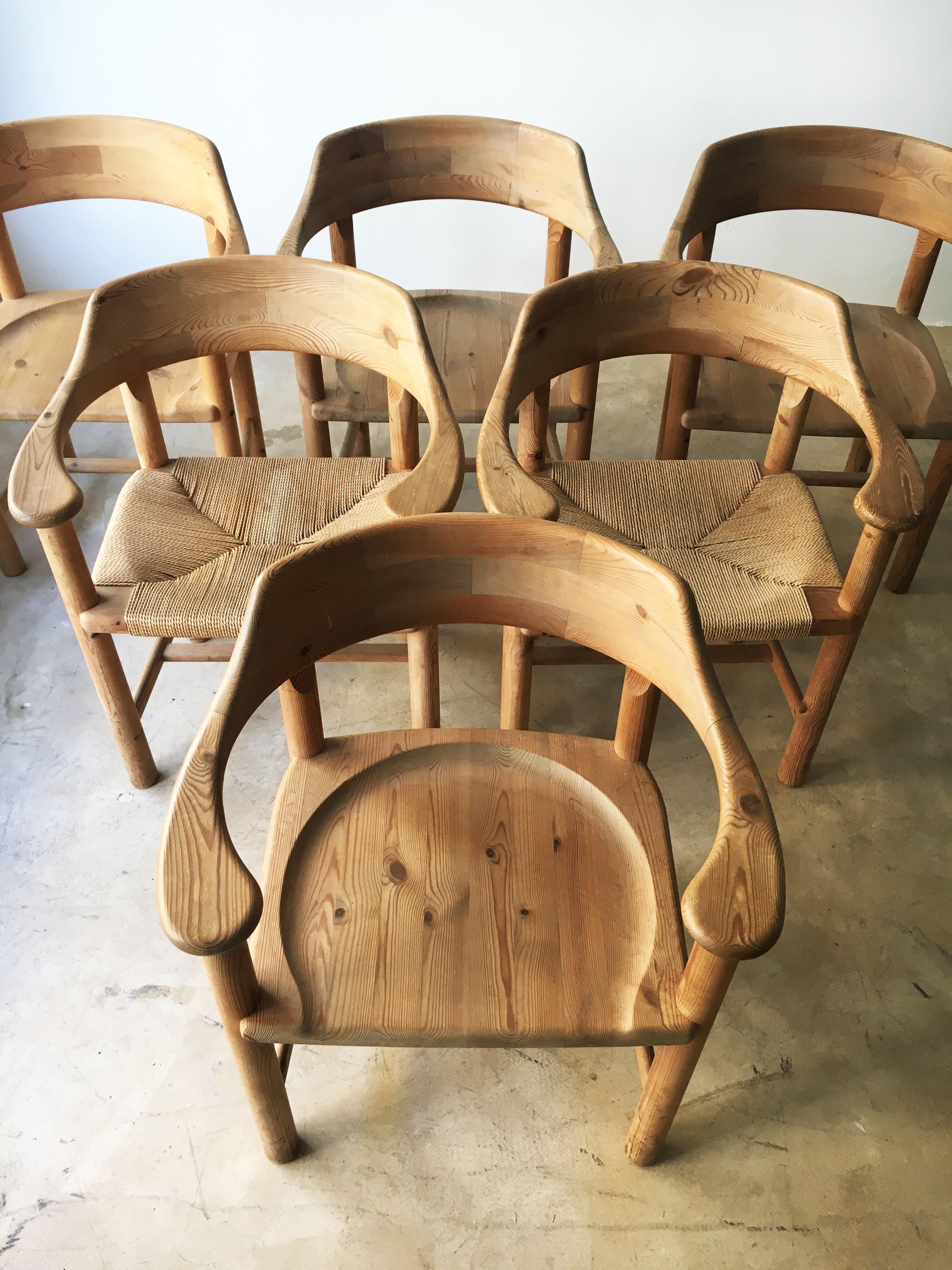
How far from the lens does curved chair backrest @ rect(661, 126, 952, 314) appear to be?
190 cm

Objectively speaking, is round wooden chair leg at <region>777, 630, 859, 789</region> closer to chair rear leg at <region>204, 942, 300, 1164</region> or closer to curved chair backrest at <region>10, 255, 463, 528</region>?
curved chair backrest at <region>10, 255, 463, 528</region>

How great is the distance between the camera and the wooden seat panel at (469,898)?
103cm

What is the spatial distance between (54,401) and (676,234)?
1133 mm

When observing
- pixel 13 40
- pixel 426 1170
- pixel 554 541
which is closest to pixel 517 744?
pixel 554 541

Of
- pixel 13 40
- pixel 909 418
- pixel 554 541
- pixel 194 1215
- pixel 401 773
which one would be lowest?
pixel 194 1215

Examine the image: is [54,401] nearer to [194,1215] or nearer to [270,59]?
[194,1215]

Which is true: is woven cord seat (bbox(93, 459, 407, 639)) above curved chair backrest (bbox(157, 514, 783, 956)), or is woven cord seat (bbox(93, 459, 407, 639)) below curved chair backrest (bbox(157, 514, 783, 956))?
below

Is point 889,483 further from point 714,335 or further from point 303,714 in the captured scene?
point 303,714

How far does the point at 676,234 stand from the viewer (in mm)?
1805

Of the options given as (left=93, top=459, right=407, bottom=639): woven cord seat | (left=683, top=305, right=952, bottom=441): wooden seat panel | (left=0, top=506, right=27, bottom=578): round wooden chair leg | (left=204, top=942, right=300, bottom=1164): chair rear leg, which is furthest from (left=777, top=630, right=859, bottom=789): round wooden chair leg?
(left=0, top=506, right=27, bottom=578): round wooden chair leg

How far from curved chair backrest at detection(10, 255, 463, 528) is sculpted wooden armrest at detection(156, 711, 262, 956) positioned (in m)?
0.59

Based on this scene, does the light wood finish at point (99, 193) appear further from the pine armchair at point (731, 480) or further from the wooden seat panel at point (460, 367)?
the pine armchair at point (731, 480)

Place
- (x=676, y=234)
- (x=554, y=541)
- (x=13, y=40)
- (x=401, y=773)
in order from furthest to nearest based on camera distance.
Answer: (x=13, y=40) < (x=676, y=234) < (x=401, y=773) < (x=554, y=541)

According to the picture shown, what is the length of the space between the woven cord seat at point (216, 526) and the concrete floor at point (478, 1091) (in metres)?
0.49
